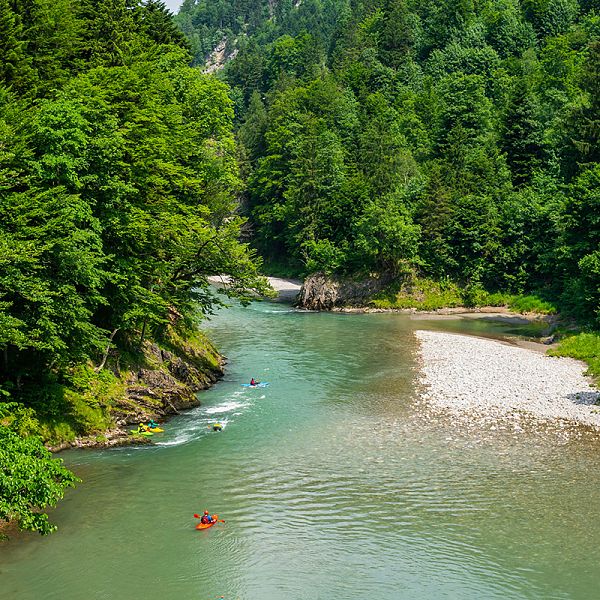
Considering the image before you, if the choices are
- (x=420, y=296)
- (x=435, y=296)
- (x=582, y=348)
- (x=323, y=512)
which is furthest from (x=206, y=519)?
(x=435, y=296)

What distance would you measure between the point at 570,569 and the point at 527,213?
203 feet

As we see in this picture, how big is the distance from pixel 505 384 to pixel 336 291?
40.0m

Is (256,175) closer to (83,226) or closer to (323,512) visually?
(83,226)

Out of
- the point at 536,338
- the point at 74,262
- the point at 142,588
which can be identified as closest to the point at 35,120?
the point at 74,262

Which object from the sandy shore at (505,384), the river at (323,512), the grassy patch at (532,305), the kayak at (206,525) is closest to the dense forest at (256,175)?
the grassy patch at (532,305)

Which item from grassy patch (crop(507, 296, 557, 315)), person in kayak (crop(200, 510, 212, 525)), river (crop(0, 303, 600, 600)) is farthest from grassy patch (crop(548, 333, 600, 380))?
person in kayak (crop(200, 510, 212, 525))

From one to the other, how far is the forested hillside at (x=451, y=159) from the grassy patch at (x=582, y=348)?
371 cm

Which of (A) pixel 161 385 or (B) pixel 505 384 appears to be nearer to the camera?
(A) pixel 161 385

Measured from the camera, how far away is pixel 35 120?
31516 millimetres

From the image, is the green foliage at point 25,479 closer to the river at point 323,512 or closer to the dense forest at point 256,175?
the dense forest at point 256,175

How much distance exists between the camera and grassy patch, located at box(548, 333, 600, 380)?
1956 inches

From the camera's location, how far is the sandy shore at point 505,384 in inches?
1480

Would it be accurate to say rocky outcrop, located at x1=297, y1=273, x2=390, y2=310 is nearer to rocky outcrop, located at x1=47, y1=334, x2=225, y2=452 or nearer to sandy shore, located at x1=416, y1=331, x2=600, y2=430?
sandy shore, located at x1=416, y1=331, x2=600, y2=430

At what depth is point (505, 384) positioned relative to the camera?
1681 inches
